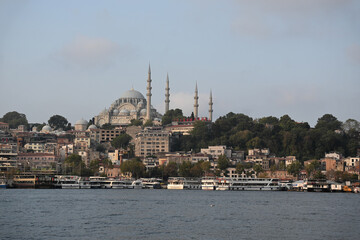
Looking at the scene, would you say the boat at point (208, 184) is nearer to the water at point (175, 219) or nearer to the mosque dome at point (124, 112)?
the water at point (175, 219)

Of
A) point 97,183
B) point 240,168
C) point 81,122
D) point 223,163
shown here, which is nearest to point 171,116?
point 81,122

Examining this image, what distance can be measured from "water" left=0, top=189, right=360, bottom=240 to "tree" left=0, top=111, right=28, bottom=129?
335ft

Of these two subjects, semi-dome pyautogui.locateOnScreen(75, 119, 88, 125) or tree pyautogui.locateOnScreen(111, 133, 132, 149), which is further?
semi-dome pyautogui.locateOnScreen(75, 119, 88, 125)

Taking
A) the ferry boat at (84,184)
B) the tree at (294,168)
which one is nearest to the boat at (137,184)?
the ferry boat at (84,184)

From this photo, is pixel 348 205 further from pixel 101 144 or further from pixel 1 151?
pixel 101 144

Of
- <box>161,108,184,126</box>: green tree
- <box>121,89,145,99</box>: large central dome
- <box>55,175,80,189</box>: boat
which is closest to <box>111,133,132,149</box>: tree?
<box>161,108,184,126</box>: green tree

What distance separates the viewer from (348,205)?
60625 mm

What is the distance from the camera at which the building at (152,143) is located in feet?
405

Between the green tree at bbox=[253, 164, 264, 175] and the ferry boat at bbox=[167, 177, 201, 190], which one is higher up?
the green tree at bbox=[253, 164, 264, 175]

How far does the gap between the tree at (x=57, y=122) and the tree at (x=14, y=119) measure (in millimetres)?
6308

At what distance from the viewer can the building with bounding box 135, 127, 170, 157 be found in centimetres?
12350

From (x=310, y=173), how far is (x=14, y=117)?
89300mm

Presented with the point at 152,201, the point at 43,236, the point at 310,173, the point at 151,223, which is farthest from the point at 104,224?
the point at 310,173

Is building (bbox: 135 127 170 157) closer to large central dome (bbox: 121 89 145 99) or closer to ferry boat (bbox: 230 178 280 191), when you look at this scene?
ferry boat (bbox: 230 178 280 191)
